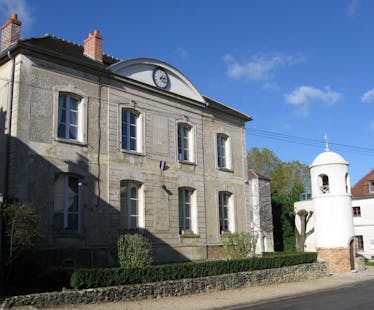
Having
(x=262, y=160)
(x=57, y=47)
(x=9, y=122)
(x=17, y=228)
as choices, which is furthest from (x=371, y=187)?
(x=17, y=228)

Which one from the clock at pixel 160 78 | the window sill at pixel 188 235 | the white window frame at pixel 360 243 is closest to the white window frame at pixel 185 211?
the window sill at pixel 188 235

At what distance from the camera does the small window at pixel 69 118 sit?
16.1 metres

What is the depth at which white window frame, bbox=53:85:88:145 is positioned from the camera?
51.6ft

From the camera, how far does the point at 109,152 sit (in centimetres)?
1725

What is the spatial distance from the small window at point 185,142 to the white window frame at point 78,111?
540cm

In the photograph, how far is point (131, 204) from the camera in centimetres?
1794

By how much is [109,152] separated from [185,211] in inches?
197

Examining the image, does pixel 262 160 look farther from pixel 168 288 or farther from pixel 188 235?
pixel 168 288

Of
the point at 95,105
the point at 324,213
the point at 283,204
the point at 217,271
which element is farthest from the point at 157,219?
the point at 283,204

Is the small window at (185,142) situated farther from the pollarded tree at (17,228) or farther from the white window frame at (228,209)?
the pollarded tree at (17,228)

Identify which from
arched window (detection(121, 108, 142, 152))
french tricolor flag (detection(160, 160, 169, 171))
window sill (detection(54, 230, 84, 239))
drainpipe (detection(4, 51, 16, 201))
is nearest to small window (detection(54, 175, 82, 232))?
window sill (detection(54, 230, 84, 239))

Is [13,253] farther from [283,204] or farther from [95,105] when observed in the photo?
[283,204]

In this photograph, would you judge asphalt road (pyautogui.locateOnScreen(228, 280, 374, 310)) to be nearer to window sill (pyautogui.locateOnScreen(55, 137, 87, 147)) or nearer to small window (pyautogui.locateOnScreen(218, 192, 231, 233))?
small window (pyautogui.locateOnScreen(218, 192, 231, 233))

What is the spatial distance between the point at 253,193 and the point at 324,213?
20.2 feet
